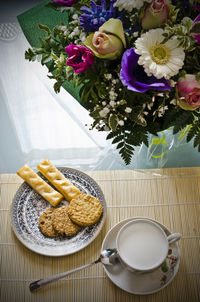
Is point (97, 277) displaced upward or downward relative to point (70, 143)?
downward

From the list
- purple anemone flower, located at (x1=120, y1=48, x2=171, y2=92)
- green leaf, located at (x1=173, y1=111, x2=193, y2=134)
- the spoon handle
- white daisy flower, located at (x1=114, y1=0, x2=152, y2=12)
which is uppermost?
white daisy flower, located at (x1=114, y1=0, x2=152, y2=12)

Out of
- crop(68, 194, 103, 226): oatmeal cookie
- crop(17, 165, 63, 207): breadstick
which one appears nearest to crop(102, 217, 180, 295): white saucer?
crop(68, 194, 103, 226): oatmeal cookie

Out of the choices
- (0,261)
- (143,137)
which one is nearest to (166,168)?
(143,137)

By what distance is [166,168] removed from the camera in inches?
38.8

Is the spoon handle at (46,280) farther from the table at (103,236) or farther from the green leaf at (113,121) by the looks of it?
the green leaf at (113,121)

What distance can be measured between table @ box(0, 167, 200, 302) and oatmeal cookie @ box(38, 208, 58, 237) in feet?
0.21

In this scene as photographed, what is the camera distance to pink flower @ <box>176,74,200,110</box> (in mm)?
580

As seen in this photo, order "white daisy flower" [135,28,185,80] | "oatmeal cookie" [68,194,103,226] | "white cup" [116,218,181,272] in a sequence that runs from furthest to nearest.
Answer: "oatmeal cookie" [68,194,103,226] < "white cup" [116,218,181,272] < "white daisy flower" [135,28,185,80]

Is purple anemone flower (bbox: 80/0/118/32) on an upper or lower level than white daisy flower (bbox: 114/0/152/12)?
lower


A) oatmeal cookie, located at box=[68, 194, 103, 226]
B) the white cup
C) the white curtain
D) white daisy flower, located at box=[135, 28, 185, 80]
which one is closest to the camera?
white daisy flower, located at box=[135, 28, 185, 80]

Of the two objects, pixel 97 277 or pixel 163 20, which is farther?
pixel 97 277

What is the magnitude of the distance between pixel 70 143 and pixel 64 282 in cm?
52

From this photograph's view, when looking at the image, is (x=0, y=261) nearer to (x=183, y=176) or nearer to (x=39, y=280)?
(x=39, y=280)

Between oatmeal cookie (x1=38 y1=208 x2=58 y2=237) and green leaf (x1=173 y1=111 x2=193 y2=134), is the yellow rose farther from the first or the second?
oatmeal cookie (x1=38 y1=208 x2=58 y2=237)
